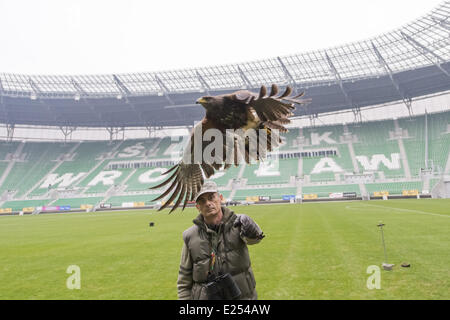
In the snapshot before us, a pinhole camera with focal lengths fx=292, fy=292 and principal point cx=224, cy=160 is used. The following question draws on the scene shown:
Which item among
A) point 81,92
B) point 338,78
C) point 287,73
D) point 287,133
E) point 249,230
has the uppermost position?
point 81,92

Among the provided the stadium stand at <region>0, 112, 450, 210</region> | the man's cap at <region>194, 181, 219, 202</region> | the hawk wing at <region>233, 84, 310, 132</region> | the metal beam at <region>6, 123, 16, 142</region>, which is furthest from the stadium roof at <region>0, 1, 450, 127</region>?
the man's cap at <region>194, 181, 219, 202</region>

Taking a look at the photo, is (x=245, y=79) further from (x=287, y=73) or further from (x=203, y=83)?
(x=203, y=83)

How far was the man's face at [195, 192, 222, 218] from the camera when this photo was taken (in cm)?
281

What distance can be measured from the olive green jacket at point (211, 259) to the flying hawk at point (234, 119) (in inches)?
24.3

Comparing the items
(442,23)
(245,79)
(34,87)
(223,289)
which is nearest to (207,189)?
(223,289)

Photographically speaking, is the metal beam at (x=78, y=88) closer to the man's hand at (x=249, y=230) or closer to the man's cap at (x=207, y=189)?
the man's cap at (x=207, y=189)

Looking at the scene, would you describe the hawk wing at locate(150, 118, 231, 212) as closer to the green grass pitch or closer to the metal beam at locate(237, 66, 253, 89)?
the green grass pitch

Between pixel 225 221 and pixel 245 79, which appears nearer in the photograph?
pixel 225 221

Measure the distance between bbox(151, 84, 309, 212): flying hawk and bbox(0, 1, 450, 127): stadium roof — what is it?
129 ft

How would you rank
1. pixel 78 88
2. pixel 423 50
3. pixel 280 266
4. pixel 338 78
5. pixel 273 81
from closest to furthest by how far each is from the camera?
pixel 280 266
pixel 423 50
pixel 338 78
pixel 273 81
pixel 78 88

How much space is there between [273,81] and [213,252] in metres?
46.2

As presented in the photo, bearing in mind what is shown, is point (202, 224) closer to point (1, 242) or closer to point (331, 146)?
point (1, 242)

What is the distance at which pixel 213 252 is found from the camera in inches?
109
